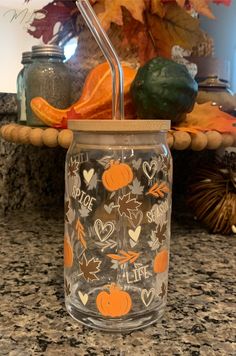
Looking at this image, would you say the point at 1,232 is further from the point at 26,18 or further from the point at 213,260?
the point at 26,18

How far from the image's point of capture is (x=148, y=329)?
0.41 metres

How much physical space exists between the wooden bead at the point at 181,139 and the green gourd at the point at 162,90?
3 centimetres

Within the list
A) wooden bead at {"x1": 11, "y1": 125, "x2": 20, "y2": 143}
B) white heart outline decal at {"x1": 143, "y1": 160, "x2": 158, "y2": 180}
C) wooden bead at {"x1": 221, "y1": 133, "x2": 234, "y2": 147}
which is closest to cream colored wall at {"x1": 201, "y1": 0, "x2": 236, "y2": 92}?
wooden bead at {"x1": 221, "y1": 133, "x2": 234, "y2": 147}

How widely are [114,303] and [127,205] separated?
3.7 inches

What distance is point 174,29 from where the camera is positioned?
2.28 feet

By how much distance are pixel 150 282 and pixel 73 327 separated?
0.09 m

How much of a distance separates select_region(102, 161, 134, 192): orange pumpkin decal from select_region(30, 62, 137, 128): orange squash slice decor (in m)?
0.25

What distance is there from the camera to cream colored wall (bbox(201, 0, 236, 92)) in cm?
107

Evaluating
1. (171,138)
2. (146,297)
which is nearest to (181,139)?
(171,138)

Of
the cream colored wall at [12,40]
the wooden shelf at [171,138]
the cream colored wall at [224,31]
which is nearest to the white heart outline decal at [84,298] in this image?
the wooden shelf at [171,138]

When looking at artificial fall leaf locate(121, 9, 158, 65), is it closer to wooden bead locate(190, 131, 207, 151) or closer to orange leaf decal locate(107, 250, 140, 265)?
wooden bead locate(190, 131, 207, 151)

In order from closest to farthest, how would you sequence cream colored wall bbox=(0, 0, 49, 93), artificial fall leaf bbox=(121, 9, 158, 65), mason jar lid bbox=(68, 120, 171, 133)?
1. mason jar lid bbox=(68, 120, 171, 133)
2. artificial fall leaf bbox=(121, 9, 158, 65)
3. cream colored wall bbox=(0, 0, 49, 93)

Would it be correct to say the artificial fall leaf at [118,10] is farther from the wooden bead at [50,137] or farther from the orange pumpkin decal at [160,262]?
the orange pumpkin decal at [160,262]

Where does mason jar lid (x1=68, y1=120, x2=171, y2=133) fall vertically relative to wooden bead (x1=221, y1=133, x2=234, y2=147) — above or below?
above
